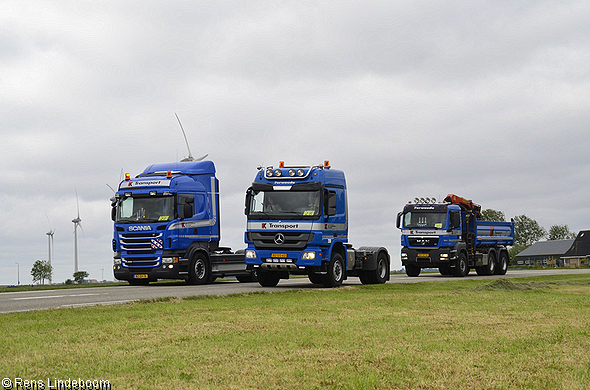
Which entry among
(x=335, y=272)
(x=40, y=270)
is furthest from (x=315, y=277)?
(x=40, y=270)

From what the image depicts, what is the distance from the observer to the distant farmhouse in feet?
352

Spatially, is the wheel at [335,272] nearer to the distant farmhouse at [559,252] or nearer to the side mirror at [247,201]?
the side mirror at [247,201]

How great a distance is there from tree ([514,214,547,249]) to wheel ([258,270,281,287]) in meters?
115

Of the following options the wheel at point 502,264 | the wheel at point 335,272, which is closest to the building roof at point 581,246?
the wheel at point 502,264

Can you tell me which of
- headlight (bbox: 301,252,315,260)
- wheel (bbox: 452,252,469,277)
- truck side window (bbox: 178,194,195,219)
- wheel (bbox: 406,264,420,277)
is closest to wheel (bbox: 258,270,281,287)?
headlight (bbox: 301,252,315,260)

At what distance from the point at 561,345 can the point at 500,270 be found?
2931 cm

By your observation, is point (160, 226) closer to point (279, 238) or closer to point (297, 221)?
point (279, 238)

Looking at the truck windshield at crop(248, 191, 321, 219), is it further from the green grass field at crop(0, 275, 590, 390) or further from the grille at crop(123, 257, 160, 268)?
the green grass field at crop(0, 275, 590, 390)

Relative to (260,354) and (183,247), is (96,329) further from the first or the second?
(183,247)

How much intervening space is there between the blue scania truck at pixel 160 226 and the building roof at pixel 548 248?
100 metres

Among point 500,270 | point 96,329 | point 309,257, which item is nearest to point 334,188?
point 309,257

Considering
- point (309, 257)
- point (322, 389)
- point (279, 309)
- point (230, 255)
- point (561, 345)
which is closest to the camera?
point (322, 389)

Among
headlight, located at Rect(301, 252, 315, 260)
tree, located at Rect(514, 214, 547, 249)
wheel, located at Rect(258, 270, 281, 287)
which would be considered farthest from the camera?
tree, located at Rect(514, 214, 547, 249)

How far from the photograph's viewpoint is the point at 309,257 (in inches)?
755
